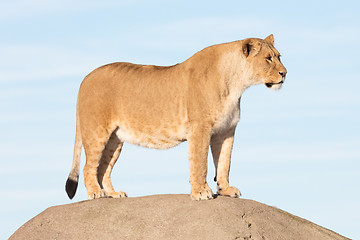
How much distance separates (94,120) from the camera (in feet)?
35.8

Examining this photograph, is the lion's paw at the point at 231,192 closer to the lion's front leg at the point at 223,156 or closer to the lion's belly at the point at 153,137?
the lion's front leg at the point at 223,156

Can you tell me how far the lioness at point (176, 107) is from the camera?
389 inches

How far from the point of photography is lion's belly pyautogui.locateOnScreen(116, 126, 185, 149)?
10.3 metres

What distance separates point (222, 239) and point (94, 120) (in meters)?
3.14

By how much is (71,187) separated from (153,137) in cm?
191

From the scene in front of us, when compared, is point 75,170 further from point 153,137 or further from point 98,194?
point 153,137

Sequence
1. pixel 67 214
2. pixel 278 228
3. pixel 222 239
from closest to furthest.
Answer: pixel 222 239 → pixel 278 228 → pixel 67 214

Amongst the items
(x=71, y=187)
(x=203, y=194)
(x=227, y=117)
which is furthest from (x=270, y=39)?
(x=71, y=187)

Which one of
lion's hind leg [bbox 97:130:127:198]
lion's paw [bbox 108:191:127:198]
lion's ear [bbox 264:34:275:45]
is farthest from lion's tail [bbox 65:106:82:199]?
lion's ear [bbox 264:34:275:45]

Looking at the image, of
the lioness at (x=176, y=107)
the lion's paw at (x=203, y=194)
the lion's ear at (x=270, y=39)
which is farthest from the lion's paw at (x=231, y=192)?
the lion's ear at (x=270, y=39)

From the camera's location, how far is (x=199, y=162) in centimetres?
970

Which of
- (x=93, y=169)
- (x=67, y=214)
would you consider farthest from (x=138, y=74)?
(x=67, y=214)

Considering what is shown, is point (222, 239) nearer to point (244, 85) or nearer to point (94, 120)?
point (244, 85)

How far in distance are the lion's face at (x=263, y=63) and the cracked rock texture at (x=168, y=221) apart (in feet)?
6.34
